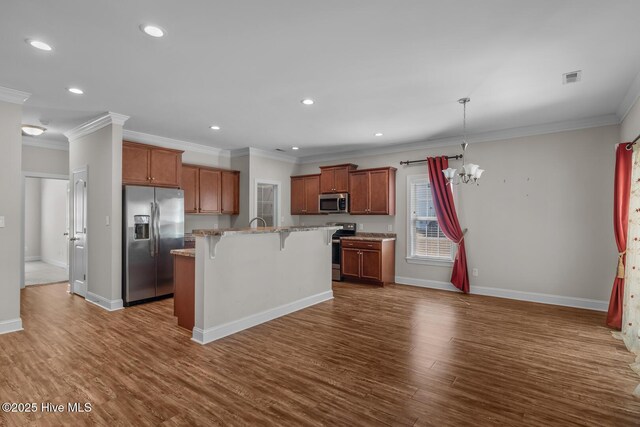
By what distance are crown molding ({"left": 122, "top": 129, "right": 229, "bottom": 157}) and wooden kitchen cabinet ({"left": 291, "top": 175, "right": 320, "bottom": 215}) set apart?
1732 millimetres

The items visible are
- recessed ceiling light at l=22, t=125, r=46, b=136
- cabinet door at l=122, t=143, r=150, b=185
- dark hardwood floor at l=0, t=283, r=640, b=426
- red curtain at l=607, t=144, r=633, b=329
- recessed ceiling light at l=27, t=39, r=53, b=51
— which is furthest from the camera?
cabinet door at l=122, t=143, r=150, b=185

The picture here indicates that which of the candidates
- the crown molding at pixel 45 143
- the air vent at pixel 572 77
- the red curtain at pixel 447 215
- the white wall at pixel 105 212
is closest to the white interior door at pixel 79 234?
the white wall at pixel 105 212

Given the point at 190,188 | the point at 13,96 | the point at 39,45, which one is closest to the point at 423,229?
the point at 190,188

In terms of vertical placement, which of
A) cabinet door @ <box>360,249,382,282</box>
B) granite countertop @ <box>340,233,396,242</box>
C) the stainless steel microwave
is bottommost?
cabinet door @ <box>360,249,382,282</box>

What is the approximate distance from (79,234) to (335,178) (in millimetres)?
4744

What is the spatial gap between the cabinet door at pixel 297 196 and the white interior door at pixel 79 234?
13.4 feet

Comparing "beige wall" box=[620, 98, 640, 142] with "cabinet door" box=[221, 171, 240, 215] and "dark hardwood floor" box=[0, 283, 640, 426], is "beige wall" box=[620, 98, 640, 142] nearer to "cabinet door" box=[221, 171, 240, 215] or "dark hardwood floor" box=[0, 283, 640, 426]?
"dark hardwood floor" box=[0, 283, 640, 426]

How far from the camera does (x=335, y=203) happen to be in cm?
712

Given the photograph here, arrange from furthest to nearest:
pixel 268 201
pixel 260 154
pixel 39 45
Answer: pixel 268 201 < pixel 260 154 < pixel 39 45

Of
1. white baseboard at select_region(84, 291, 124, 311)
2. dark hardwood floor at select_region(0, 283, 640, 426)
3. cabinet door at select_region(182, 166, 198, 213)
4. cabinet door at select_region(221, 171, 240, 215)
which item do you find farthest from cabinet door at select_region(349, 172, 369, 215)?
white baseboard at select_region(84, 291, 124, 311)

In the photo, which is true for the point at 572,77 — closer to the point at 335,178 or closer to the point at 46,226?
the point at 335,178

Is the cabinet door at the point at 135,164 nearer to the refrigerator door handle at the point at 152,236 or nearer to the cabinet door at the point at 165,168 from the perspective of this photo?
the cabinet door at the point at 165,168

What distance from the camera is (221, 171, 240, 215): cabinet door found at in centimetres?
677

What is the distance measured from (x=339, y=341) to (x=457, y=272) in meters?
3.13
